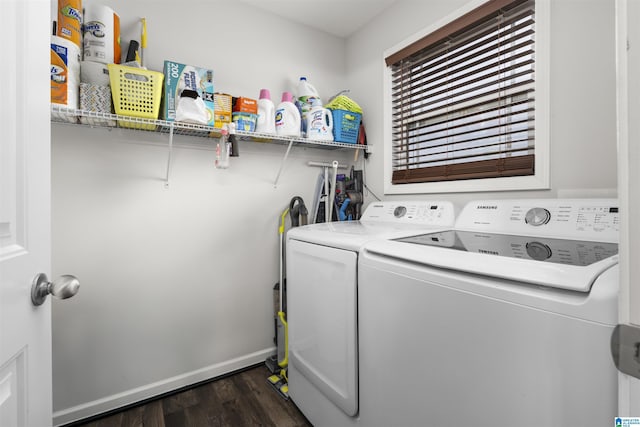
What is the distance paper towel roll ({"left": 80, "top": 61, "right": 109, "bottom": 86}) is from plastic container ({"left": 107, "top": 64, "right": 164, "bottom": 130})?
0.17 feet

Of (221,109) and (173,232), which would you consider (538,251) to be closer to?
(221,109)

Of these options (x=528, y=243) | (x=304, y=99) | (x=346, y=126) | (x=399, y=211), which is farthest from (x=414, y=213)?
(x=304, y=99)

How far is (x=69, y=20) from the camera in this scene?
4.36 feet

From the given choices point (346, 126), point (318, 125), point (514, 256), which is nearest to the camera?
point (514, 256)

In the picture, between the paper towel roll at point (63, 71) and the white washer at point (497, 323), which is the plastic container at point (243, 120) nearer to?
the paper towel roll at point (63, 71)

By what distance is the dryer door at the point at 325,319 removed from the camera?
1229mm

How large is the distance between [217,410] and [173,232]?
1069mm

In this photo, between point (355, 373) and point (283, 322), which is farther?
point (283, 322)

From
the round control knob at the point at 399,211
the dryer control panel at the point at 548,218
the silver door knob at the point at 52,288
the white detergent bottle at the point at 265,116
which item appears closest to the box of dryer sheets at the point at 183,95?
the white detergent bottle at the point at 265,116

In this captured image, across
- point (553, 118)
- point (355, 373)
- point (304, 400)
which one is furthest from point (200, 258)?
point (553, 118)

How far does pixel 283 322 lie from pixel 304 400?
51cm

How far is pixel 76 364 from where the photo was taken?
1583mm

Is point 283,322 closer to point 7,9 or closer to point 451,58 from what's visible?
point 7,9

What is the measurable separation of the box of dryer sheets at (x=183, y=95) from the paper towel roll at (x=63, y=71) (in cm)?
37
